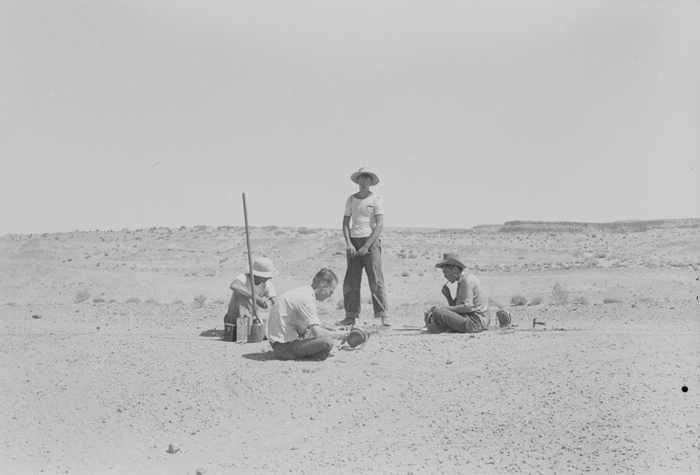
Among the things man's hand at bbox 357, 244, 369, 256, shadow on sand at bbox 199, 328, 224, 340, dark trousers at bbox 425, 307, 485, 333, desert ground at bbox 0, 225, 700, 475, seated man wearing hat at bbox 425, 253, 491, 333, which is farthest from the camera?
shadow on sand at bbox 199, 328, 224, 340

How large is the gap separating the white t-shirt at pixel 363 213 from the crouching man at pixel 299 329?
241 cm

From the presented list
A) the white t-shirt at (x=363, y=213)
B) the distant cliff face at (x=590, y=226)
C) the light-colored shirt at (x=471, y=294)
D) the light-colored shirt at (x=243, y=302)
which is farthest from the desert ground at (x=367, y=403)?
the distant cliff face at (x=590, y=226)

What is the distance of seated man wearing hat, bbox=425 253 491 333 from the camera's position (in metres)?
9.34

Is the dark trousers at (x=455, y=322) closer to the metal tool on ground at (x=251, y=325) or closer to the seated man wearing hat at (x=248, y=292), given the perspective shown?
the seated man wearing hat at (x=248, y=292)

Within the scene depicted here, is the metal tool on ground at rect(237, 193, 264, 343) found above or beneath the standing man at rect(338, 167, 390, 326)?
beneath

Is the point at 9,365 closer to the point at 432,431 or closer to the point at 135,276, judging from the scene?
the point at 432,431

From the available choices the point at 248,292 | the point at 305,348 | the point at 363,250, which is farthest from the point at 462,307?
the point at 248,292

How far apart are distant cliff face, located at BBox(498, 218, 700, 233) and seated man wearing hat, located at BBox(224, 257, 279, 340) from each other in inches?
2600

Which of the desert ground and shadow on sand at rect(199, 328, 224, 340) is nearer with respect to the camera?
the desert ground

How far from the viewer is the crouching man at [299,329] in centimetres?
795

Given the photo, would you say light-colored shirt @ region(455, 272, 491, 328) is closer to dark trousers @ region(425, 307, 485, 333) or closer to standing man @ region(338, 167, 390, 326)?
dark trousers @ region(425, 307, 485, 333)

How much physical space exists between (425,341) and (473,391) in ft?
6.38

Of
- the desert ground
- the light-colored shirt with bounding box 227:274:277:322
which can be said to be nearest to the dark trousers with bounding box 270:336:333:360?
the desert ground

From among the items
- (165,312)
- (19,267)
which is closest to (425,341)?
(165,312)
